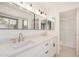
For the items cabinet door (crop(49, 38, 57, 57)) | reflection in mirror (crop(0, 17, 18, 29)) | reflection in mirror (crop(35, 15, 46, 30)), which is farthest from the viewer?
reflection in mirror (crop(35, 15, 46, 30))

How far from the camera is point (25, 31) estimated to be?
2346 millimetres

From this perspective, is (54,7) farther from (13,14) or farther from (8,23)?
(8,23)

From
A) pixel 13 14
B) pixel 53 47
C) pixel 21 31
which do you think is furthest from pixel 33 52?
pixel 53 47

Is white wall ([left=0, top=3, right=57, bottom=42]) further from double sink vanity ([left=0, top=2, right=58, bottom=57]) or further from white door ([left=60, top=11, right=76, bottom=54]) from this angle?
white door ([left=60, top=11, right=76, bottom=54])

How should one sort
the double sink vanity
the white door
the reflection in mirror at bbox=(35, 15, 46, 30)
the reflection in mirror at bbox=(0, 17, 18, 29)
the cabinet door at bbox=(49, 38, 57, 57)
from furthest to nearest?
the white door, the reflection in mirror at bbox=(35, 15, 46, 30), the cabinet door at bbox=(49, 38, 57, 57), the reflection in mirror at bbox=(0, 17, 18, 29), the double sink vanity

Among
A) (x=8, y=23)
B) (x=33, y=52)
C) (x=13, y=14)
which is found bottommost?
(x=33, y=52)

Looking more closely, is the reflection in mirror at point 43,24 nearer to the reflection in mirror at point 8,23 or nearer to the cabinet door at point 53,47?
the cabinet door at point 53,47

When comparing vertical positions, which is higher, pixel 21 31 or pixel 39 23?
pixel 39 23

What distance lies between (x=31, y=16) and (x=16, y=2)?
0.74 metres

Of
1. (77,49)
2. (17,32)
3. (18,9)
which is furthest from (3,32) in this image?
(77,49)

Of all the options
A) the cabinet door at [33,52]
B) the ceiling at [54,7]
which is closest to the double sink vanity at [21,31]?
the cabinet door at [33,52]

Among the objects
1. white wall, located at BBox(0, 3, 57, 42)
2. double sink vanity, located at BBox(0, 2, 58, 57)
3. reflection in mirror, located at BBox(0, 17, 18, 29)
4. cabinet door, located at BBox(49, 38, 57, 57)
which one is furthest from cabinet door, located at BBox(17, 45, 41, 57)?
cabinet door, located at BBox(49, 38, 57, 57)

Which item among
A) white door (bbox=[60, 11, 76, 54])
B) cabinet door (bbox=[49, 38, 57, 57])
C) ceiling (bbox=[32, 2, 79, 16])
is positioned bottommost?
cabinet door (bbox=[49, 38, 57, 57])

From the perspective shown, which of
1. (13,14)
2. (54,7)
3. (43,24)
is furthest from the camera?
(43,24)
